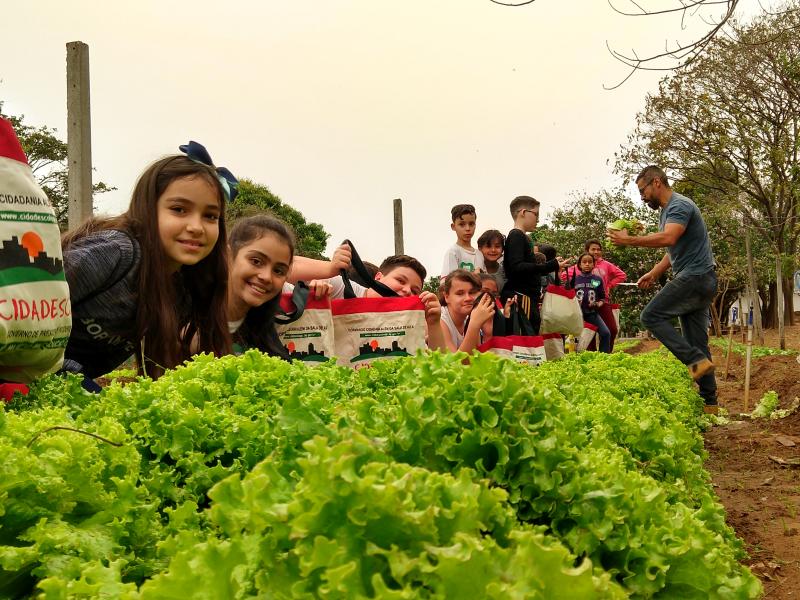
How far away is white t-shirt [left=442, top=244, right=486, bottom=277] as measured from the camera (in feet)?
27.2

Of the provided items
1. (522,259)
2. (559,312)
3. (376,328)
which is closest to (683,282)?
(559,312)

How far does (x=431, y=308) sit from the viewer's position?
5.43 metres

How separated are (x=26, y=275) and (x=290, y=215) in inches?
1131

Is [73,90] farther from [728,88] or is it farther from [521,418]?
[728,88]

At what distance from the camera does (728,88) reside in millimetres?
21297

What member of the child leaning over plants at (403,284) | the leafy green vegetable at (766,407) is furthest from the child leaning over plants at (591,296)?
the child leaning over plants at (403,284)

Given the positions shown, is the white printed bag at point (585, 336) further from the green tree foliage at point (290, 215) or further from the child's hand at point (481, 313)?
the green tree foliage at point (290, 215)

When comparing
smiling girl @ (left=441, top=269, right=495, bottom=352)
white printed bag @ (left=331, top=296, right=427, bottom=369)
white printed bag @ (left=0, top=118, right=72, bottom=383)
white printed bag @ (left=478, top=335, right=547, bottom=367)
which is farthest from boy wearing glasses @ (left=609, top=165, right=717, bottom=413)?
white printed bag @ (left=0, top=118, right=72, bottom=383)

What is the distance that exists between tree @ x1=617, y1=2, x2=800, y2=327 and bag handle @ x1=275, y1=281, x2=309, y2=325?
17.6 metres

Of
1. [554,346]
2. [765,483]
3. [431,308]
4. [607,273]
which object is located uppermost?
[607,273]

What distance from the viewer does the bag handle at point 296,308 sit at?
489 centimetres

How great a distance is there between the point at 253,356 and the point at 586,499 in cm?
186

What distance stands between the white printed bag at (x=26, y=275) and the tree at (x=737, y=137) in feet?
64.9

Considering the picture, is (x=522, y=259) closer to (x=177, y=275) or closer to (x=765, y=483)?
(x=765, y=483)
